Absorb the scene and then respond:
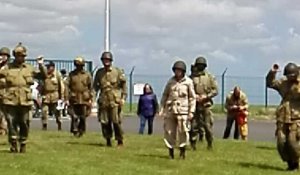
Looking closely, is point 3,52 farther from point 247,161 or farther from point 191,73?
point 247,161

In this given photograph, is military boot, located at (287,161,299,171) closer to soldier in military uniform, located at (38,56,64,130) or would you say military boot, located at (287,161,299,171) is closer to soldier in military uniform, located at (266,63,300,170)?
soldier in military uniform, located at (266,63,300,170)

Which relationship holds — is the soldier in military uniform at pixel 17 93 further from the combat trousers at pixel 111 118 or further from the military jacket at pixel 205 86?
the military jacket at pixel 205 86

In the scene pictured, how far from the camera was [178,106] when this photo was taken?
57.6 ft

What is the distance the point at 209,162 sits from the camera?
1773cm

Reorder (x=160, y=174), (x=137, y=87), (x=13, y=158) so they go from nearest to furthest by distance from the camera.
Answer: (x=160, y=174) < (x=13, y=158) < (x=137, y=87)

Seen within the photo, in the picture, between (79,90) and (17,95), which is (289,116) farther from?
(79,90)

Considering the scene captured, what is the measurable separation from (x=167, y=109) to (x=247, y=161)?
2.20 meters

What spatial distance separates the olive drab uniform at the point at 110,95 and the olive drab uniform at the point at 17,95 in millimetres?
2612

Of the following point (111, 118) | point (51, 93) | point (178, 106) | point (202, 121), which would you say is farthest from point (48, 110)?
point (178, 106)

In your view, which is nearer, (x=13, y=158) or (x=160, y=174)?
(x=160, y=174)

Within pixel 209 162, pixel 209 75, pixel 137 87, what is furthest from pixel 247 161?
pixel 137 87

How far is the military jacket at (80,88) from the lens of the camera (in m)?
22.8

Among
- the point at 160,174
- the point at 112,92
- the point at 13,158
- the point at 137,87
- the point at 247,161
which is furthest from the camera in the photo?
the point at 137,87

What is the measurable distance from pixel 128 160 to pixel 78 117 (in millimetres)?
6029
